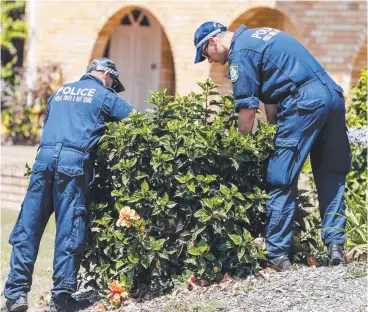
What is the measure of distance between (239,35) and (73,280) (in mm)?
2037

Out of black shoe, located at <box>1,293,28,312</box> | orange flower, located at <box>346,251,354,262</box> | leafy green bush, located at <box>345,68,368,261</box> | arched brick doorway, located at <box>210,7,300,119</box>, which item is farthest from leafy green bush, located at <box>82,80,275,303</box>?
arched brick doorway, located at <box>210,7,300,119</box>

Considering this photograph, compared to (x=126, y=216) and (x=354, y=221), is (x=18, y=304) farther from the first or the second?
(x=354, y=221)

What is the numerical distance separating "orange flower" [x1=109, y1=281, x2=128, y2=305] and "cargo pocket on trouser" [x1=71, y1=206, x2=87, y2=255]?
1.18 ft

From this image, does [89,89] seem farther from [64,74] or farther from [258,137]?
[64,74]

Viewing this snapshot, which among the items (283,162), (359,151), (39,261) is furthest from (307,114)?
(39,261)

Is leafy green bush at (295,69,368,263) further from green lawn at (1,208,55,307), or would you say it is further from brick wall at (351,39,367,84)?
brick wall at (351,39,367,84)

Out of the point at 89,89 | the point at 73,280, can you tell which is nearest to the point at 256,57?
the point at 89,89

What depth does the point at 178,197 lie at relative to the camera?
562 cm

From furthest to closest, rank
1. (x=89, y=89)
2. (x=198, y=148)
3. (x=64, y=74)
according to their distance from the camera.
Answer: (x=64, y=74)
(x=89, y=89)
(x=198, y=148)

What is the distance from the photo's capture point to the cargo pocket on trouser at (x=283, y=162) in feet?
18.5

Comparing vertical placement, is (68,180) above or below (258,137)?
below

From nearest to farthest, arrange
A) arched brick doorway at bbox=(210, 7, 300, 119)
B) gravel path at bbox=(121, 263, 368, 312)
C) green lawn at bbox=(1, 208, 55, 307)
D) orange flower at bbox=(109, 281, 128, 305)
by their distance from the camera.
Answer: gravel path at bbox=(121, 263, 368, 312), orange flower at bbox=(109, 281, 128, 305), green lawn at bbox=(1, 208, 55, 307), arched brick doorway at bbox=(210, 7, 300, 119)

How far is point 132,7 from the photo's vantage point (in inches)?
601

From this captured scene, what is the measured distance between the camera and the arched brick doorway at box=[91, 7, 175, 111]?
16859 mm
